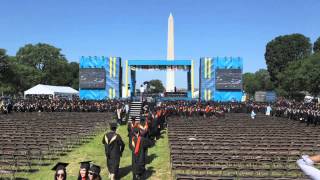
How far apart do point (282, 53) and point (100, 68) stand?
4651 cm

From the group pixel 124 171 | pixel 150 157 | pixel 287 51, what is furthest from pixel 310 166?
pixel 287 51

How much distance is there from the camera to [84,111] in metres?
41.9

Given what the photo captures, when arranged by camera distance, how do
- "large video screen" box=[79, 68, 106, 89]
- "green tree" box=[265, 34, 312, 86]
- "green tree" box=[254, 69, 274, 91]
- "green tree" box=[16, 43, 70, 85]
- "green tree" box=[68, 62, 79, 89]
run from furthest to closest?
"green tree" box=[68, 62, 79, 89]
"green tree" box=[254, 69, 274, 91]
"green tree" box=[16, 43, 70, 85]
"green tree" box=[265, 34, 312, 86]
"large video screen" box=[79, 68, 106, 89]

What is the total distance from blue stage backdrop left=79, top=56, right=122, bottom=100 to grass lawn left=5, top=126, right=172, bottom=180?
32481mm

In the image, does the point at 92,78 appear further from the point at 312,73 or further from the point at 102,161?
the point at 102,161

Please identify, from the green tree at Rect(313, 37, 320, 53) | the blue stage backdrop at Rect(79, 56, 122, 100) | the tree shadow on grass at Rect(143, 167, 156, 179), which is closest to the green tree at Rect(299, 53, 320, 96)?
the green tree at Rect(313, 37, 320, 53)

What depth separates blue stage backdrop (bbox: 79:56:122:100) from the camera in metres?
51.9

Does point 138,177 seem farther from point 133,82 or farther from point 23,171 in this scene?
point 133,82

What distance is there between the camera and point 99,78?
171ft

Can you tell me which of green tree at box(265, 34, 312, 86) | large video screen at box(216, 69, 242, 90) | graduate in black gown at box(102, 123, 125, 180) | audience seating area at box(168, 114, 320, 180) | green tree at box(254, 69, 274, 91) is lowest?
audience seating area at box(168, 114, 320, 180)

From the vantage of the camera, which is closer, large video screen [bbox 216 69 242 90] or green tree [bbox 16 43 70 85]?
large video screen [bbox 216 69 242 90]

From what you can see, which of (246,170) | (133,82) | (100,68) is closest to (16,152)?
(246,170)

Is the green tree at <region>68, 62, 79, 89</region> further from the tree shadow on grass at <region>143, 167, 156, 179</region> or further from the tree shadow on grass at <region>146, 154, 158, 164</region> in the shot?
the tree shadow on grass at <region>143, 167, 156, 179</region>

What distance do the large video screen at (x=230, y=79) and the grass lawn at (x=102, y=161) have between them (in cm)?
3229
